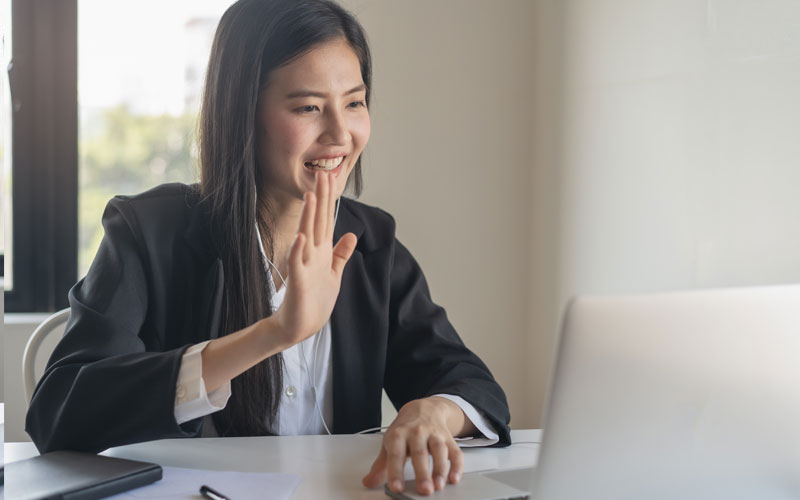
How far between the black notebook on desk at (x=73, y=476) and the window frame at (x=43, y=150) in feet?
6.31

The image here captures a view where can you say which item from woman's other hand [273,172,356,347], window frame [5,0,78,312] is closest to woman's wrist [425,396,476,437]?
woman's other hand [273,172,356,347]

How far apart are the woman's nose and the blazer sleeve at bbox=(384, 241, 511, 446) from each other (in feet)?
0.94

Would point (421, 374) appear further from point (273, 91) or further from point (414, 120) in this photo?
point (414, 120)

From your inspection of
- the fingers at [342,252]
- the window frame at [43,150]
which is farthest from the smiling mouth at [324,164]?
the window frame at [43,150]

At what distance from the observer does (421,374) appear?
4.70 ft

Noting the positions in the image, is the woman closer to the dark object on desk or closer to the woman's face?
the woman's face

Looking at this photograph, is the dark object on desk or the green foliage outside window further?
the green foliage outside window

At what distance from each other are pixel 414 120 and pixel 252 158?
5.22ft

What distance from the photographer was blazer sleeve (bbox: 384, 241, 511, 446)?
1341mm

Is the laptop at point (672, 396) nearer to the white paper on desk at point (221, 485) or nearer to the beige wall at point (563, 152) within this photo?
the white paper on desk at point (221, 485)

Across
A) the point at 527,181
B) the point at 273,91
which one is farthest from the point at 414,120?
the point at 273,91

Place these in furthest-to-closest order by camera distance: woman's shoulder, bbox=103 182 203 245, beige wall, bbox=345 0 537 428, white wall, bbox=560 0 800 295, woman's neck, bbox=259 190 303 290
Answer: beige wall, bbox=345 0 537 428 < white wall, bbox=560 0 800 295 < woman's neck, bbox=259 190 303 290 < woman's shoulder, bbox=103 182 203 245

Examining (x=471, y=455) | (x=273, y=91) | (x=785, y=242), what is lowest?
(x=471, y=455)

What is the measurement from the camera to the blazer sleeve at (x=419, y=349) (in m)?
1.34
